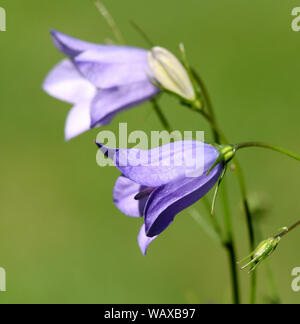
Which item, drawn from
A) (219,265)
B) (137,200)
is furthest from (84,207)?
(137,200)

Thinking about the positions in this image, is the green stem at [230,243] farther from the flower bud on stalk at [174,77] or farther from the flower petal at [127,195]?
the flower petal at [127,195]

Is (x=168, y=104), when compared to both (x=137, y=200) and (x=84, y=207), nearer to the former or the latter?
(x=84, y=207)

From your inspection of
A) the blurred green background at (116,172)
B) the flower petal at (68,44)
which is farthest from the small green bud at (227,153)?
the blurred green background at (116,172)

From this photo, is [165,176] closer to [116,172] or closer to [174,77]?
[174,77]

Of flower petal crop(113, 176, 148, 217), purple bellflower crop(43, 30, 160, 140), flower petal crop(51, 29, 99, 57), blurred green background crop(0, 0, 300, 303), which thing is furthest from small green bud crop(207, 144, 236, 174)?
blurred green background crop(0, 0, 300, 303)

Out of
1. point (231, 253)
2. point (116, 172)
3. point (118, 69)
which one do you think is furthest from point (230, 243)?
point (116, 172)

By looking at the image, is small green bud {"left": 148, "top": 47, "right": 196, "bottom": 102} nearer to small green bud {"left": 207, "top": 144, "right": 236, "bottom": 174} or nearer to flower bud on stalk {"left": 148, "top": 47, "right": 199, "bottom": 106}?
flower bud on stalk {"left": 148, "top": 47, "right": 199, "bottom": 106}

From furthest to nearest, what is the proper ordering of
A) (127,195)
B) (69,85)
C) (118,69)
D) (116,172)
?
1. (116,172)
2. (69,85)
3. (118,69)
4. (127,195)
